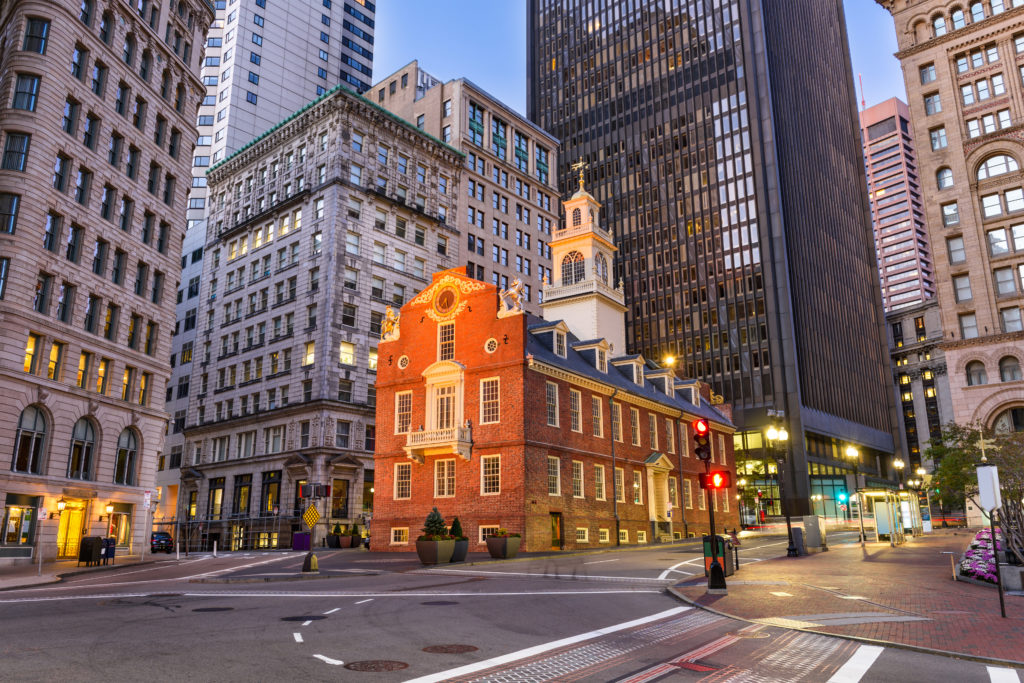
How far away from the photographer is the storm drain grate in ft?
34.8

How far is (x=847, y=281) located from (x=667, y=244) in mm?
32079

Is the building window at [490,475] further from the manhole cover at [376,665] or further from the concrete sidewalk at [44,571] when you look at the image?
the manhole cover at [376,665]

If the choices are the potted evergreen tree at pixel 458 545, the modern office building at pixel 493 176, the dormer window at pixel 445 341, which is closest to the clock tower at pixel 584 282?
the dormer window at pixel 445 341

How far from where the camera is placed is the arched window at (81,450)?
38219 mm

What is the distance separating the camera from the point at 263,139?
240ft

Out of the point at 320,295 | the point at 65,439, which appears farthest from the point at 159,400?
the point at 320,295

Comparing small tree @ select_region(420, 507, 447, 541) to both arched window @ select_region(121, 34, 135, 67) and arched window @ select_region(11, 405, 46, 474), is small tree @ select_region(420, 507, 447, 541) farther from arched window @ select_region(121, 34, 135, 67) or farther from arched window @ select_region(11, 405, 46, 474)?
arched window @ select_region(121, 34, 135, 67)

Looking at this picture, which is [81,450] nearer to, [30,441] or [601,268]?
[30,441]

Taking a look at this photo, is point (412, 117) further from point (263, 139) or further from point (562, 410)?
point (562, 410)

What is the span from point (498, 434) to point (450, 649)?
29.3m

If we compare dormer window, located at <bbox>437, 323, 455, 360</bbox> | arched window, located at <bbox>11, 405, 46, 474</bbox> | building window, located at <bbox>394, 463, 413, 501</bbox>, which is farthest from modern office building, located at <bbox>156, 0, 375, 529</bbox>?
dormer window, located at <bbox>437, 323, 455, 360</bbox>

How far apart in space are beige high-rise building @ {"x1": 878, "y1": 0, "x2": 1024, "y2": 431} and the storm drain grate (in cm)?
5957

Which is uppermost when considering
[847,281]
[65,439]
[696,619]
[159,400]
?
[847,281]

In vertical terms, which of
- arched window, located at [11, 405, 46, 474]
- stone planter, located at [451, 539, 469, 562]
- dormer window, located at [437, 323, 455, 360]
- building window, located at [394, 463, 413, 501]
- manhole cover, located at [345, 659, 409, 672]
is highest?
dormer window, located at [437, 323, 455, 360]
